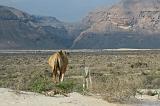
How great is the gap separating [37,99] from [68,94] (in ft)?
6.97

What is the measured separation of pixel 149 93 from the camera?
72.9 ft

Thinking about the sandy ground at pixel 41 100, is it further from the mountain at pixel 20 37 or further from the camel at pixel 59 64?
the mountain at pixel 20 37

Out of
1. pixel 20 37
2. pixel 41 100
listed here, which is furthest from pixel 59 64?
pixel 20 37

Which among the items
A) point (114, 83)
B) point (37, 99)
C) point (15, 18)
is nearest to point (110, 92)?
point (114, 83)

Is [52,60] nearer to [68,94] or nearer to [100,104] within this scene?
[68,94]

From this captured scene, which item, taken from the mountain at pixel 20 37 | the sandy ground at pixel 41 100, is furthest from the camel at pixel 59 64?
the mountain at pixel 20 37

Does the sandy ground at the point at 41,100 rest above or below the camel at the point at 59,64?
below

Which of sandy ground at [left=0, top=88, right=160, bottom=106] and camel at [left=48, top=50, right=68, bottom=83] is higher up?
camel at [left=48, top=50, right=68, bottom=83]

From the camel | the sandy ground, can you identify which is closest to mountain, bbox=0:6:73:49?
the camel

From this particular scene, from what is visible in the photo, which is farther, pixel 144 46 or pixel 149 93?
pixel 144 46

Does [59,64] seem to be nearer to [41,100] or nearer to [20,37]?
[41,100]

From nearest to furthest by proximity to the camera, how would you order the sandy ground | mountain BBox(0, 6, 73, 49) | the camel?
the sandy ground < the camel < mountain BBox(0, 6, 73, 49)

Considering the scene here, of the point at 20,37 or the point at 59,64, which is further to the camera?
the point at 20,37

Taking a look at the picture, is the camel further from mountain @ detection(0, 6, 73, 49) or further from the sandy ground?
mountain @ detection(0, 6, 73, 49)
